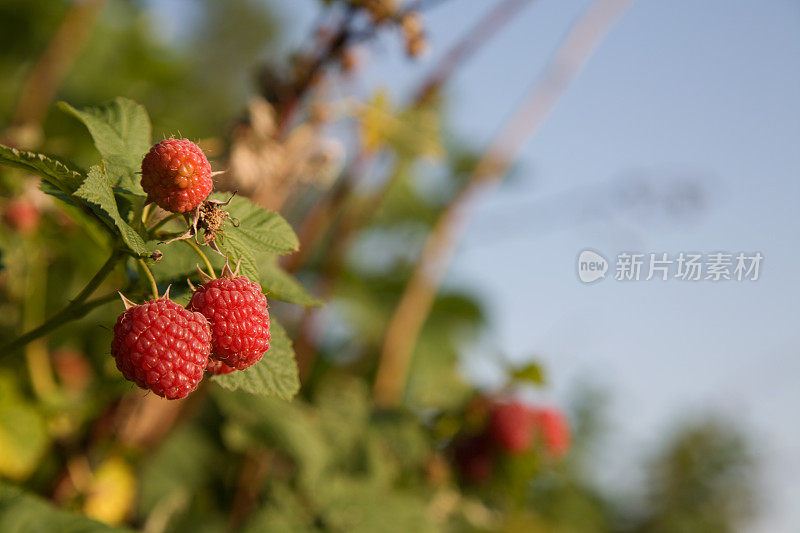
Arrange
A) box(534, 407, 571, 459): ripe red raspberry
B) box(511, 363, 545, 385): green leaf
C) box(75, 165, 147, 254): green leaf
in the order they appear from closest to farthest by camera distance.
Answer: box(75, 165, 147, 254): green leaf → box(511, 363, 545, 385): green leaf → box(534, 407, 571, 459): ripe red raspberry

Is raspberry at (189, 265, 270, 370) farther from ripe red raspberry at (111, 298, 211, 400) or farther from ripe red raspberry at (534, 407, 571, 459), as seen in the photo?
ripe red raspberry at (534, 407, 571, 459)

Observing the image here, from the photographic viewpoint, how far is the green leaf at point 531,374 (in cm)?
101

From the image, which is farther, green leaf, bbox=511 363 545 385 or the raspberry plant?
green leaf, bbox=511 363 545 385

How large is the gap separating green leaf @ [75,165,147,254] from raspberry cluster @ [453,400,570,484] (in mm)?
754

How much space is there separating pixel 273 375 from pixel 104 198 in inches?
6.4

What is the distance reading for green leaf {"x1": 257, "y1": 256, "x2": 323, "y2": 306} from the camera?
49cm

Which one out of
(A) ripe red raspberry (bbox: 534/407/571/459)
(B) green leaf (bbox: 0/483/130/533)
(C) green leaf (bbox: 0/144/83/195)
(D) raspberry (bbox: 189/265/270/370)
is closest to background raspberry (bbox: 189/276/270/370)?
(D) raspberry (bbox: 189/265/270/370)

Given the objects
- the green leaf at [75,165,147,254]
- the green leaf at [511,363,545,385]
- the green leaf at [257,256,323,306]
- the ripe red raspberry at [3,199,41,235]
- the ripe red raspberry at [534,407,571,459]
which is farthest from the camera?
the ripe red raspberry at [534,407,571,459]

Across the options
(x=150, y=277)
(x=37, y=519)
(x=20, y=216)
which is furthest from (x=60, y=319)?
(x=20, y=216)

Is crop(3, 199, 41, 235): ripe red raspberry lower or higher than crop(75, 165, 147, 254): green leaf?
higher

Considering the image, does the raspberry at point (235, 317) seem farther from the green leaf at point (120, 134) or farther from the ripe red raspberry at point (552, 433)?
the ripe red raspberry at point (552, 433)

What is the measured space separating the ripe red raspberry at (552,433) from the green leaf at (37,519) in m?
0.72

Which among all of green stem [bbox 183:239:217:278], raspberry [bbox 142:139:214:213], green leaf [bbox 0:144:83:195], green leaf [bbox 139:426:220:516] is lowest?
green leaf [bbox 139:426:220:516]

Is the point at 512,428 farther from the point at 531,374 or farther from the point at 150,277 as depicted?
the point at 150,277
